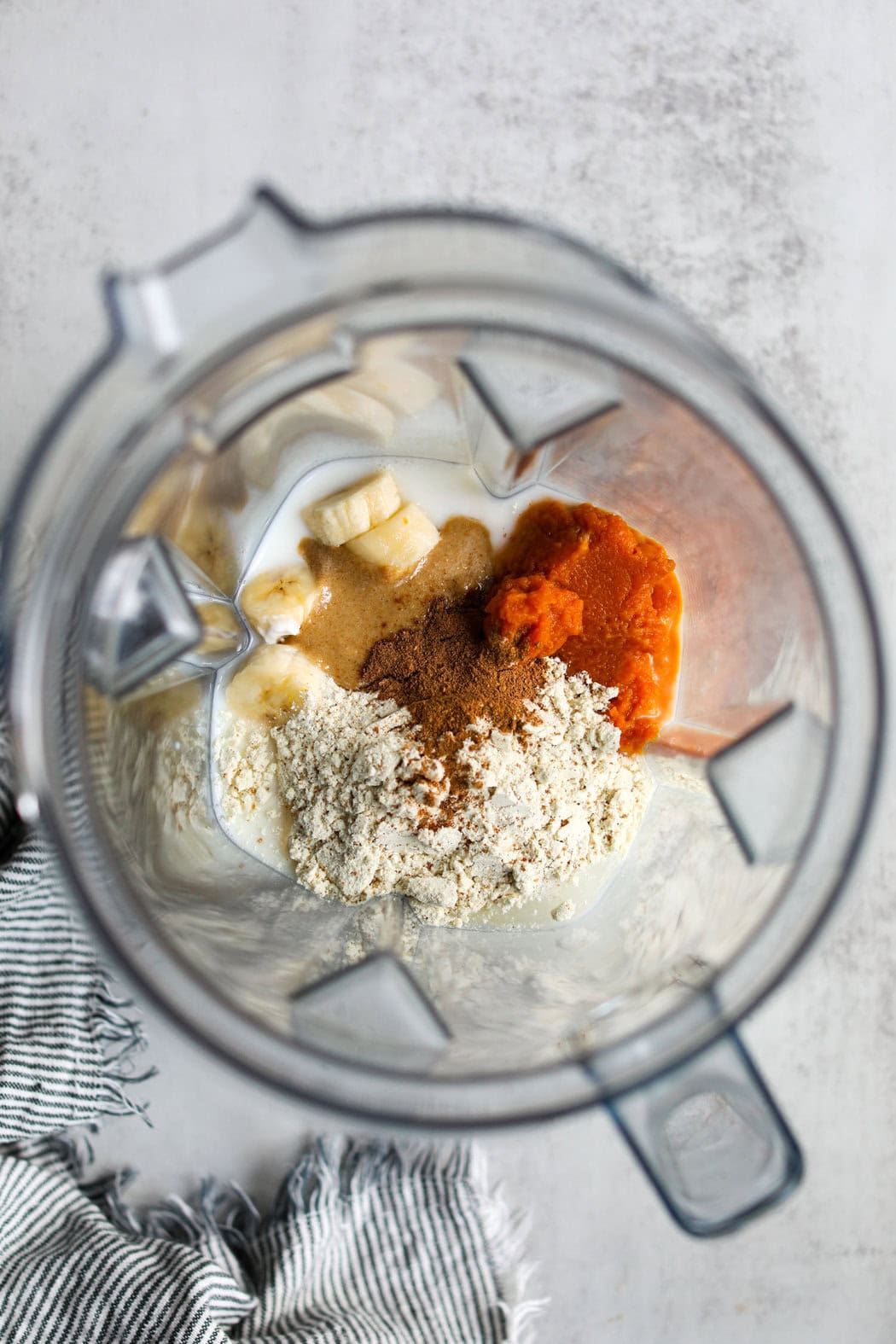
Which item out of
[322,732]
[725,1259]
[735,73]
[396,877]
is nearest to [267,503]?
[322,732]

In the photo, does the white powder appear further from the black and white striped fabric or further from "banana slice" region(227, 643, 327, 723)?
the black and white striped fabric

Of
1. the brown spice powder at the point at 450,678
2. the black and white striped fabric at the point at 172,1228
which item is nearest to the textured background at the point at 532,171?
the black and white striped fabric at the point at 172,1228

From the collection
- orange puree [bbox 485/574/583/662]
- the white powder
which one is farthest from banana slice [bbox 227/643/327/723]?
orange puree [bbox 485/574/583/662]

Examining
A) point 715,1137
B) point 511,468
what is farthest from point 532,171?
point 715,1137

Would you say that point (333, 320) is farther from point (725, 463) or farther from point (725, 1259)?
point (725, 1259)

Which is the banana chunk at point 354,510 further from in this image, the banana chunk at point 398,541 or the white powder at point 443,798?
the white powder at point 443,798
